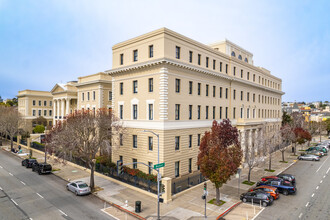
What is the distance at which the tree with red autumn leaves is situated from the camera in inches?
847

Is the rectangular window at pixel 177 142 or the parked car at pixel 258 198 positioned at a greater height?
the rectangular window at pixel 177 142

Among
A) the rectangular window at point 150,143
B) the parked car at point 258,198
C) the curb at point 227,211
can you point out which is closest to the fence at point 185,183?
the rectangular window at point 150,143

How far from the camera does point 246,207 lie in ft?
73.7

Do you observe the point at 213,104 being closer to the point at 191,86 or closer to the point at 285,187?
the point at 191,86

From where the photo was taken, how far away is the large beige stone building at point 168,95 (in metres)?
28.8

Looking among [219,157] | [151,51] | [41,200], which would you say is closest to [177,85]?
[151,51]

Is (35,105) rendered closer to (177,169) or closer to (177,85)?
(177,85)

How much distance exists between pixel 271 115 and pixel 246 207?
4838cm

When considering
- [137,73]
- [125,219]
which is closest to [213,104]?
[137,73]

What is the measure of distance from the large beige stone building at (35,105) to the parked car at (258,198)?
7405 centimetres

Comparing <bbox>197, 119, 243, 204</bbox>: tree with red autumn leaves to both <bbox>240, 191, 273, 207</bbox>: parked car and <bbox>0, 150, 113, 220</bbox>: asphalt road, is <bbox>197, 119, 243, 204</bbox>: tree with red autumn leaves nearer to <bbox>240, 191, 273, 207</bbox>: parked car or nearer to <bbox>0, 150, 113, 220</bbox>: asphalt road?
<bbox>240, 191, 273, 207</bbox>: parked car

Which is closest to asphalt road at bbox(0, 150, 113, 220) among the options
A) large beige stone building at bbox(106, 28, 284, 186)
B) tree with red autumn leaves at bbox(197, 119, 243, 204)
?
large beige stone building at bbox(106, 28, 284, 186)

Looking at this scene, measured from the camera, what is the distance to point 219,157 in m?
21.8

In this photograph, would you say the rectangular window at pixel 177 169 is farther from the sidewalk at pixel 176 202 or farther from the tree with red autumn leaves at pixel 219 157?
the tree with red autumn leaves at pixel 219 157
